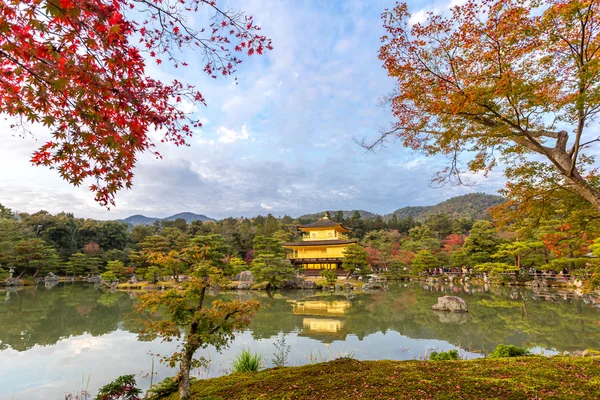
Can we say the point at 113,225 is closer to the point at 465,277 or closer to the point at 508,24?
the point at 465,277

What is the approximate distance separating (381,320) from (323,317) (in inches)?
66.8

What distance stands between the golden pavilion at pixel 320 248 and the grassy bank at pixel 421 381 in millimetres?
18143

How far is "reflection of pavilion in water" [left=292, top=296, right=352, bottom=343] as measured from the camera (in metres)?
7.03

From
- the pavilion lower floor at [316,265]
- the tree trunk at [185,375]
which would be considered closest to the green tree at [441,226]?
the pavilion lower floor at [316,265]

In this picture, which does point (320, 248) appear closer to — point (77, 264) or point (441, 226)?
point (77, 264)

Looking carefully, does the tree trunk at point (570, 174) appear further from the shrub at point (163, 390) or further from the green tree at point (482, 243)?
the green tree at point (482, 243)

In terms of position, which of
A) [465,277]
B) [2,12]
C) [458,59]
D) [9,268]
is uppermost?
[458,59]

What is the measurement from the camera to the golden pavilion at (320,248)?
22.1 meters

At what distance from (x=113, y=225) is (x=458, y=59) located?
3223 centimetres

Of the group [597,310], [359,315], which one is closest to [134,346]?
[359,315]

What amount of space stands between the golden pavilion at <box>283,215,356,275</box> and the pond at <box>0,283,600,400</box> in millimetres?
10270

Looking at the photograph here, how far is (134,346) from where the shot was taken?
6.20 metres

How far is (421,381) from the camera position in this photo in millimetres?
2711

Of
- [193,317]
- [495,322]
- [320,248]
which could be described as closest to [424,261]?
[320,248]
